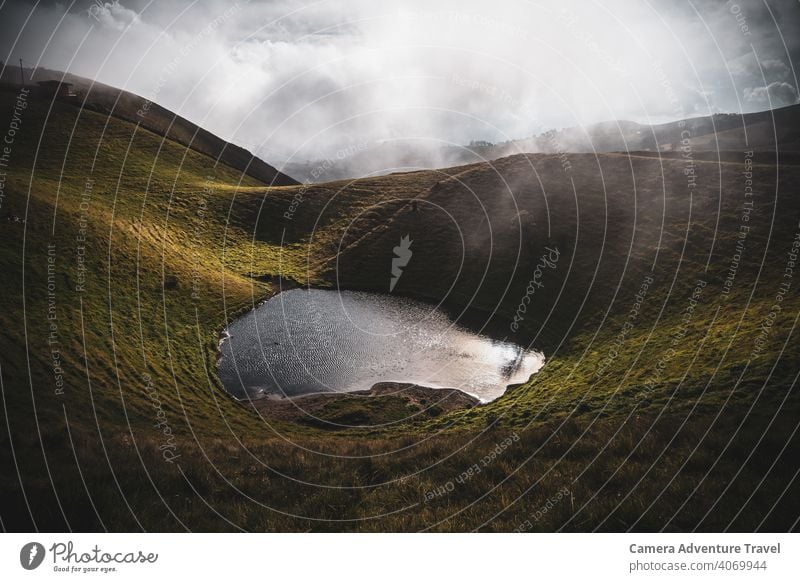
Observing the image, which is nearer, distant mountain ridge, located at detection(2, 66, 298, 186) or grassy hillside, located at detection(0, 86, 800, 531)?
grassy hillside, located at detection(0, 86, 800, 531)

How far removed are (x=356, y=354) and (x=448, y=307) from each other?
14410 mm

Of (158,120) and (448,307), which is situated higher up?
(158,120)

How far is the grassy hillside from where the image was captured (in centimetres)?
735

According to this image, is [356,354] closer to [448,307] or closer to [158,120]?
[448,307]

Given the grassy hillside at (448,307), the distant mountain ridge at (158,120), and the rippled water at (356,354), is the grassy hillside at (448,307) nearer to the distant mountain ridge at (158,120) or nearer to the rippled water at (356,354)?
the rippled water at (356,354)

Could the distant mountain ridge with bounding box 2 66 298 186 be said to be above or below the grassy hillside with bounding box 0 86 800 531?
above

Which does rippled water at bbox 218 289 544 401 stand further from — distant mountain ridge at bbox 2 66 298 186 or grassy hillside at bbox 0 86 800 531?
distant mountain ridge at bbox 2 66 298 186

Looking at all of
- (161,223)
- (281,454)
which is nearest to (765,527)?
(281,454)

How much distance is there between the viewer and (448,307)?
4053 cm

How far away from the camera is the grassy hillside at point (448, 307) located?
7348 millimetres

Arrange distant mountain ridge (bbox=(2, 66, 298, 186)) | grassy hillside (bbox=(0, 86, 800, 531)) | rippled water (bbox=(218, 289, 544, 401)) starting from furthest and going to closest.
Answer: distant mountain ridge (bbox=(2, 66, 298, 186)), rippled water (bbox=(218, 289, 544, 401)), grassy hillside (bbox=(0, 86, 800, 531))

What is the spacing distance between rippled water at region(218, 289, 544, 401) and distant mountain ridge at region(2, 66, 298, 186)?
229 ft

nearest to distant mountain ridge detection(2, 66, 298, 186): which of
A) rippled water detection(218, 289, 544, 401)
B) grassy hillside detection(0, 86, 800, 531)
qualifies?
grassy hillside detection(0, 86, 800, 531)

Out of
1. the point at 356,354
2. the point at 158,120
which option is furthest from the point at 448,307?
the point at 158,120
